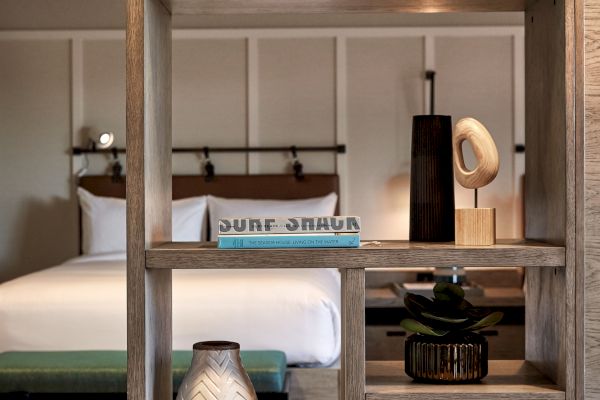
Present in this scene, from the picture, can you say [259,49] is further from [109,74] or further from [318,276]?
[318,276]

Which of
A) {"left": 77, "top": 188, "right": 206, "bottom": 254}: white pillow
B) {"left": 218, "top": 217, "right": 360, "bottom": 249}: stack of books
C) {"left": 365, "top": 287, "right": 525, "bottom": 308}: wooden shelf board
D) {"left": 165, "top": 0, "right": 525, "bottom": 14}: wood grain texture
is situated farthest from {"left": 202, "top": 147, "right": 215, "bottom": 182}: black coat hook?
{"left": 218, "top": 217, "right": 360, "bottom": 249}: stack of books

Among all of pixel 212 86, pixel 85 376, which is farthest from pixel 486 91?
pixel 85 376

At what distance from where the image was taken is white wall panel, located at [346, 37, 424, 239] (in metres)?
5.29

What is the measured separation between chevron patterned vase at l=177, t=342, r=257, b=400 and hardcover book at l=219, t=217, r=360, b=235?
0.23 metres

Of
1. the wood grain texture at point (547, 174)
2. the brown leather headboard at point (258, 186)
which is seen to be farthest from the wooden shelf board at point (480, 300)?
the wood grain texture at point (547, 174)

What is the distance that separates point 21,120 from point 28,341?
2.31 metres

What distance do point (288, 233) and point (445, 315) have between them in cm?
39

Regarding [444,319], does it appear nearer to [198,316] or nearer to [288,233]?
[288,233]

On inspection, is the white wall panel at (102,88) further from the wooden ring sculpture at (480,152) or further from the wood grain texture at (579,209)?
the wood grain texture at (579,209)

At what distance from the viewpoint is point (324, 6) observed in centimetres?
179

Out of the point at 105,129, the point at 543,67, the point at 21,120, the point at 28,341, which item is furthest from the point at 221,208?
the point at 543,67

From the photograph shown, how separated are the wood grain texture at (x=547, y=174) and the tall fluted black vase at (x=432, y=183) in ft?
0.60

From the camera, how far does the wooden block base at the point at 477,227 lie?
1.69m

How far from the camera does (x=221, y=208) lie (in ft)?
16.7
